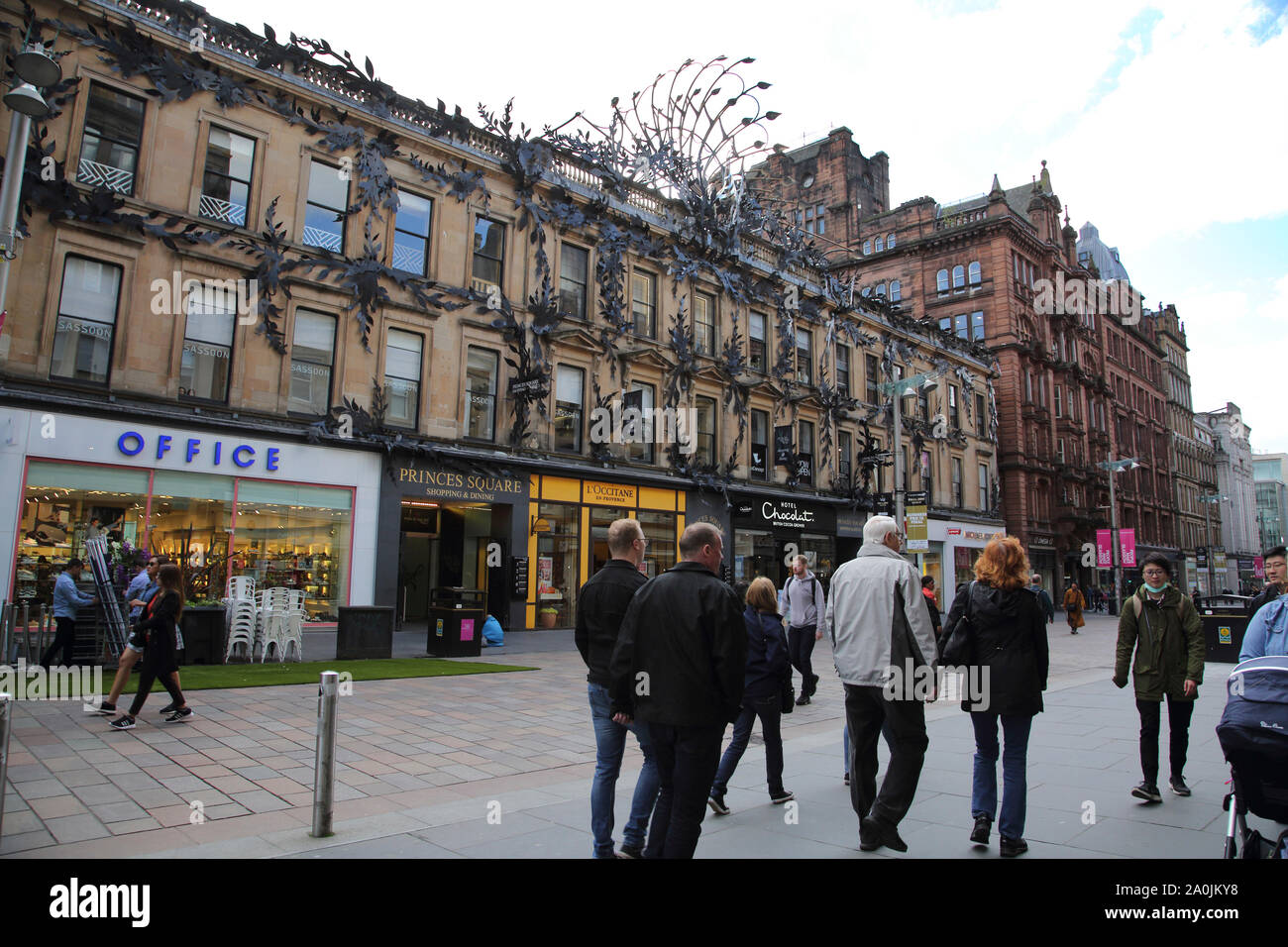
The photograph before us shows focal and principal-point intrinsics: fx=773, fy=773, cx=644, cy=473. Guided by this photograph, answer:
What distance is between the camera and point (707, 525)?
14.4 feet

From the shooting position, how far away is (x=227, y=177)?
57.6 feet

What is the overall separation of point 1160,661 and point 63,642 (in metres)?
14.0

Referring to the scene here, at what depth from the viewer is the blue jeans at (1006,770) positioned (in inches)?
192

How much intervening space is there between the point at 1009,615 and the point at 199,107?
19.4m

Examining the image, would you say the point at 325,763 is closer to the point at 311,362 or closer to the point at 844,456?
the point at 311,362

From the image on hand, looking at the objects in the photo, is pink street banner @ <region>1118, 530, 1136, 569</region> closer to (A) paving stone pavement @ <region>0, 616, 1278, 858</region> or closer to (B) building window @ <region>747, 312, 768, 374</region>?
(B) building window @ <region>747, 312, 768, 374</region>

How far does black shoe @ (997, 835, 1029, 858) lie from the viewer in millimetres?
4852

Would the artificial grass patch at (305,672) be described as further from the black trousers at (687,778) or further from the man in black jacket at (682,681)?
the black trousers at (687,778)

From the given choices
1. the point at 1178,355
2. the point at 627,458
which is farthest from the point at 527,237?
the point at 1178,355

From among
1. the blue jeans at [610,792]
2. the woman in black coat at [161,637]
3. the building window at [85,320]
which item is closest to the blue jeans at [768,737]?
the blue jeans at [610,792]

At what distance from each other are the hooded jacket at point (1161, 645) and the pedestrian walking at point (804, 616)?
4.66m

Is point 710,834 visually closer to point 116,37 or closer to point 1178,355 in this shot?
point 116,37

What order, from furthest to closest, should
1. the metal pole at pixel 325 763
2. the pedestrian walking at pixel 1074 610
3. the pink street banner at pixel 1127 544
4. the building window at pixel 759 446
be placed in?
the pink street banner at pixel 1127 544
the pedestrian walking at pixel 1074 610
the building window at pixel 759 446
the metal pole at pixel 325 763

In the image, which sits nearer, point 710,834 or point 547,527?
point 710,834
